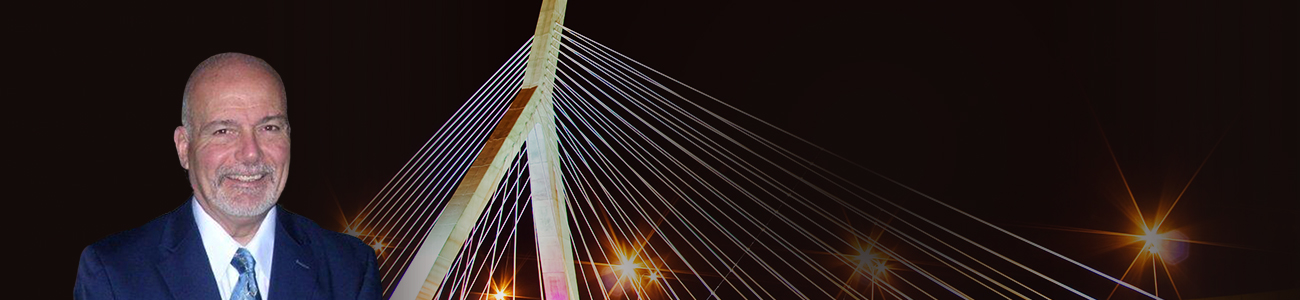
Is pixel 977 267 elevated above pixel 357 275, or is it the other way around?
pixel 977 267

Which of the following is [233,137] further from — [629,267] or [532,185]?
[629,267]

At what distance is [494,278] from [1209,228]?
14.1m

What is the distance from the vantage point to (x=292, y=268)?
190 cm

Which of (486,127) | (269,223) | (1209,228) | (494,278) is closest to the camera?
(269,223)

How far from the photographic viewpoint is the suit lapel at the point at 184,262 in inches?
68.9

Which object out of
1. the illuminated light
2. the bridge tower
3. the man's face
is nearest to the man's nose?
the man's face

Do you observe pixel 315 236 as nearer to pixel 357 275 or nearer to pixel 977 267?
pixel 357 275

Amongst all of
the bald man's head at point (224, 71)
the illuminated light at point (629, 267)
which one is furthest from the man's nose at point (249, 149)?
the illuminated light at point (629, 267)

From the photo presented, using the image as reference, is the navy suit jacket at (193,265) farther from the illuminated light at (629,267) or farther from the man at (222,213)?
the illuminated light at (629,267)

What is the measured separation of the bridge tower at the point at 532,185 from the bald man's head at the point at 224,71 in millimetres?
3469

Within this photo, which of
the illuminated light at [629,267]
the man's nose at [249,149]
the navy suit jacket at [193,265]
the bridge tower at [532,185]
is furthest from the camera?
the illuminated light at [629,267]

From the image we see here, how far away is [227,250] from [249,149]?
0.23 metres

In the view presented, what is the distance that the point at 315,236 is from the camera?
1993 mm

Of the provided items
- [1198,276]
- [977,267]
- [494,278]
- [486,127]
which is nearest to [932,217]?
[977,267]
